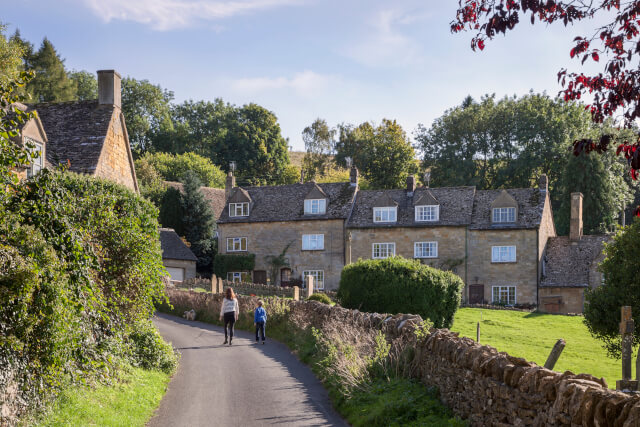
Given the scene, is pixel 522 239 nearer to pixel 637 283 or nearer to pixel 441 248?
pixel 441 248

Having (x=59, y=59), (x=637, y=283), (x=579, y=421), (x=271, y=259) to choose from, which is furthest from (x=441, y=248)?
(x=59, y=59)

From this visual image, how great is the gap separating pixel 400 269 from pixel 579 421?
2350 centimetres

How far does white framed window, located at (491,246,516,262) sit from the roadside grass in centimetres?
3982

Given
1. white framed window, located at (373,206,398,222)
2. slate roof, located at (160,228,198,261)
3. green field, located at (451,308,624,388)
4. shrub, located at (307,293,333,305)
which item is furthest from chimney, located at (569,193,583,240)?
slate roof, located at (160,228,198,261)

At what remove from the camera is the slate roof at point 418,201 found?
53188 mm

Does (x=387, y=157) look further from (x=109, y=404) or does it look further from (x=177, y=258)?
(x=109, y=404)

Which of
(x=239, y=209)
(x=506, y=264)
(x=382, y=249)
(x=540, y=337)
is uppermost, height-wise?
(x=239, y=209)

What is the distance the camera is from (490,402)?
31.6ft

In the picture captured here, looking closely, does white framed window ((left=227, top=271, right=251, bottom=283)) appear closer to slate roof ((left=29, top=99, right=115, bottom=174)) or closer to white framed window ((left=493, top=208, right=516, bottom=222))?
white framed window ((left=493, top=208, right=516, bottom=222))

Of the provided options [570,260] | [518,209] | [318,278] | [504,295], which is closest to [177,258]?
[318,278]

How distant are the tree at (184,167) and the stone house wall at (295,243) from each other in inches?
1111

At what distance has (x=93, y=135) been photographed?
Answer: 2523 cm

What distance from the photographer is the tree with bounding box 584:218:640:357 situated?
933 inches

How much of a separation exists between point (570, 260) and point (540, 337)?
21.2 meters
